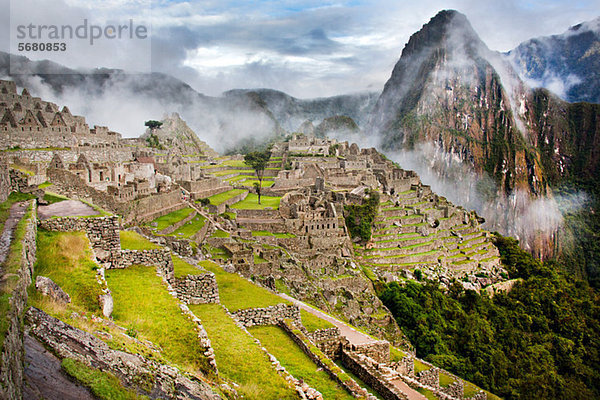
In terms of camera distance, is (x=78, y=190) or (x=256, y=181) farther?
(x=256, y=181)

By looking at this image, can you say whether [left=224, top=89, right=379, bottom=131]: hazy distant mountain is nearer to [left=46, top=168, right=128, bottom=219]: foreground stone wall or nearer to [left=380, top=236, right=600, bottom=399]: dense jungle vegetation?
[left=380, top=236, right=600, bottom=399]: dense jungle vegetation

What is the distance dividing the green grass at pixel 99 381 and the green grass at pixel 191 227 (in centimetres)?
2135

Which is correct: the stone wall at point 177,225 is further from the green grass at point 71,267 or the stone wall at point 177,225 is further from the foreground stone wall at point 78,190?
the green grass at point 71,267

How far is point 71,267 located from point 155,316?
1.94 meters

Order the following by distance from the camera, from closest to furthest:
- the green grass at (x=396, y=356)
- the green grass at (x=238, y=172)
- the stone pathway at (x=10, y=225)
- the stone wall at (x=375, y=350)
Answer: the stone pathway at (x=10, y=225) < the stone wall at (x=375, y=350) < the green grass at (x=396, y=356) < the green grass at (x=238, y=172)

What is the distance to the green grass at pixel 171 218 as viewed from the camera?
26462 mm

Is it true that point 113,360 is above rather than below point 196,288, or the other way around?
above

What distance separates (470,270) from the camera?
49.9 meters

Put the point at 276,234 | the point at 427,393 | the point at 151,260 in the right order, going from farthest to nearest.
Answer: the point at 276,234, the point at 427,393, the point at 151,260

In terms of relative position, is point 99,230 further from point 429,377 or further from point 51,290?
point 429,377

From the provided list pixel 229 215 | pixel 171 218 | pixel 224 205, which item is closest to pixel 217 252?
pixel 171 218

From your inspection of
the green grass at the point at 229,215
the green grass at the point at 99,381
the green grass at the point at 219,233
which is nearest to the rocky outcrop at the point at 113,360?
the green grass at the point at 99,381

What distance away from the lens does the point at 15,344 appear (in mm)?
4398

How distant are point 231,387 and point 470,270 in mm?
48474
